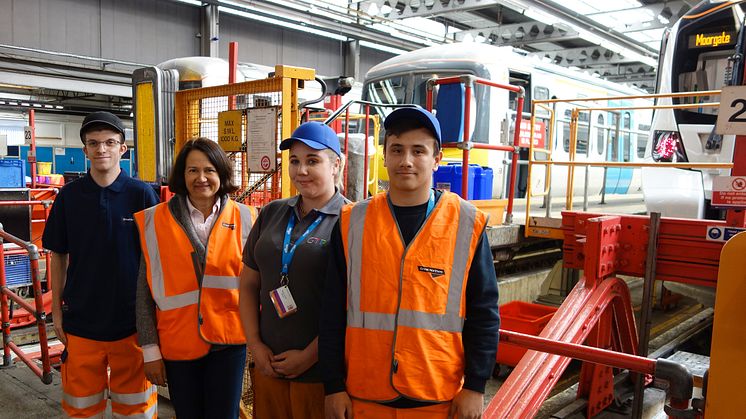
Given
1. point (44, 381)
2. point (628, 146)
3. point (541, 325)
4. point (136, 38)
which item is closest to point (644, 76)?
point (628, 146)

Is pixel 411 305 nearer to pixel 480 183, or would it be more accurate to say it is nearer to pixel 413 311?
pixel 413 311

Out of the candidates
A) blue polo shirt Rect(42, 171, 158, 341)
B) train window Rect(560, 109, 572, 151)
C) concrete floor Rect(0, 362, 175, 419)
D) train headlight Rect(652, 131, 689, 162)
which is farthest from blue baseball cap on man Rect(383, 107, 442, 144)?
train window Rect(560, 109, 572, 151)

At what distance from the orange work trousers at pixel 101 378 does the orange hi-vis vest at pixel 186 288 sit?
399 millimetres

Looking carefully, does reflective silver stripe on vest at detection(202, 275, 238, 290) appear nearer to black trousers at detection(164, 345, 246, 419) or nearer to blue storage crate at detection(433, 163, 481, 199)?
black trousers at detection(164, 345, 246, 419)

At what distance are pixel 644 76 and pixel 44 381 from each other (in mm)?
23395

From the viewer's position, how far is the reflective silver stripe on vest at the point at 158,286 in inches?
97.0

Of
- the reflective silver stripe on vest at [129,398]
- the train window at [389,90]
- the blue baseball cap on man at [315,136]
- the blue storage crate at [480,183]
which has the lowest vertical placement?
the reflective silver stripe on vest at [129,398]

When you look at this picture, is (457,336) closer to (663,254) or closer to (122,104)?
(663,254)

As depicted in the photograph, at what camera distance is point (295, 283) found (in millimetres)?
2146

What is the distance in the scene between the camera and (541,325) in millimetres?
5121

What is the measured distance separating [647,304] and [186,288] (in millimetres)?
3101

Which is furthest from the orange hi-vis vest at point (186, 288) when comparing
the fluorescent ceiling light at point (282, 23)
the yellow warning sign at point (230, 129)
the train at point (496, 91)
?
the fluorescent ceiling light at point (282, 23)

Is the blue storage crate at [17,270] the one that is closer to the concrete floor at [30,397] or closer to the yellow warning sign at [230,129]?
the concrete floor at [30,397]

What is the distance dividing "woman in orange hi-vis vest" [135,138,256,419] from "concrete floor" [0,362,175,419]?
187 centimetres
